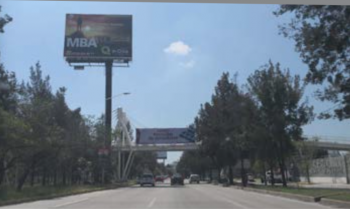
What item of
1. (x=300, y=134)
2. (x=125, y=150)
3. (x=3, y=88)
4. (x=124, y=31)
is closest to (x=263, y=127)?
(x=300, y=134)

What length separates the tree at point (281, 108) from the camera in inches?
1902

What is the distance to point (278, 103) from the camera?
1912 inches

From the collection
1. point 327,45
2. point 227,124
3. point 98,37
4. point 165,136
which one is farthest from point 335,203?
point 165,136

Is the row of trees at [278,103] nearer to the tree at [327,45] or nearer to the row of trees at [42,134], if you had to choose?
the tree at [327,45]

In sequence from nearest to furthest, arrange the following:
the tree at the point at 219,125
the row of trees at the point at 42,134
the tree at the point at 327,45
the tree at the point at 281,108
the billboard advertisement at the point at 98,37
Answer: the tree at the point at 327,45
the row of trees at the point at 42,134
the tree at the point at 281,108
the tree at the point at 219,125
the billboard advertisement at the point at 98,37

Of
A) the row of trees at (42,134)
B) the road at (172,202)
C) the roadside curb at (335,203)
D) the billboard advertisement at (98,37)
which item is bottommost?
the roadside curb at (335,203)

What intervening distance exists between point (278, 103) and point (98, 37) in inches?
1376

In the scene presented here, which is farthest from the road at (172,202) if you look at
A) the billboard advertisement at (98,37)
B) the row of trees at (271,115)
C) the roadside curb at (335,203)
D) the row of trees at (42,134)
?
the billboard advertisement at (98,37)

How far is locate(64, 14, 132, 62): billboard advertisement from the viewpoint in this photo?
7562cm

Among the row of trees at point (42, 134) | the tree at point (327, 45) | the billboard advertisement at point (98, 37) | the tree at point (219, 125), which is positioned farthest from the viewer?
the billboard advertisement at point (98, 37)

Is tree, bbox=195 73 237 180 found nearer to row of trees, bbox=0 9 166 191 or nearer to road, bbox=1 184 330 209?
row of trees, bbox=0 9 166 191

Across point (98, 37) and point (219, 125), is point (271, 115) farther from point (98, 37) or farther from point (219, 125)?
point (98, 37)

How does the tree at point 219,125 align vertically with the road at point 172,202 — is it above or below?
above

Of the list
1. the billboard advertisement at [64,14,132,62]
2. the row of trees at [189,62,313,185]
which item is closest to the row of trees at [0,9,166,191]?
the billboard advertisement at [64,14,132,62]
